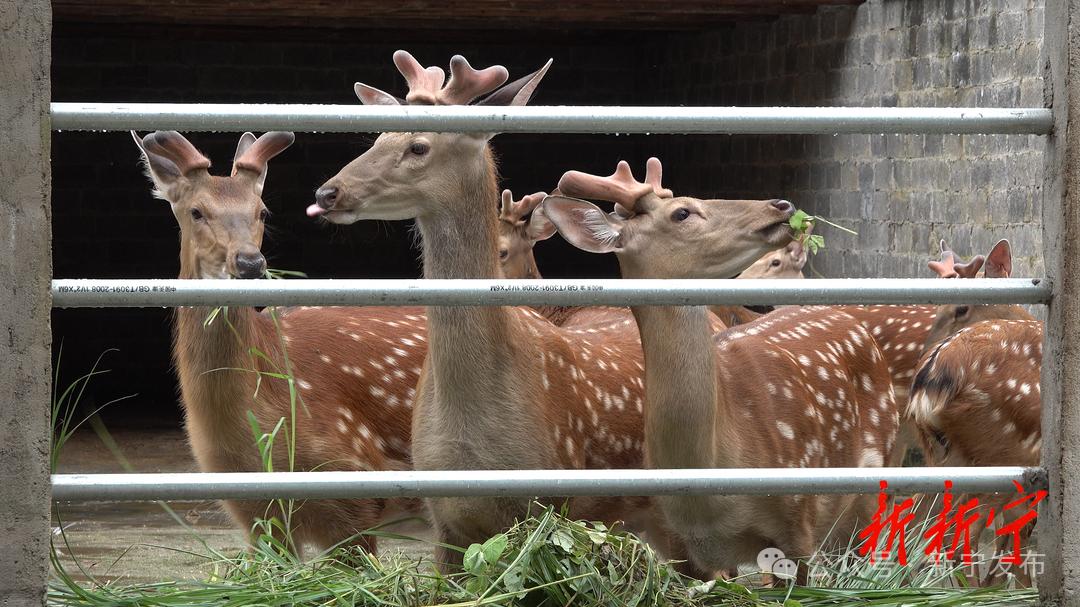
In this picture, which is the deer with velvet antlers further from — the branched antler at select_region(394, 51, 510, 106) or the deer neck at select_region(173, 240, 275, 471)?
the deer neck at select_region(173, 240, 275, 471)

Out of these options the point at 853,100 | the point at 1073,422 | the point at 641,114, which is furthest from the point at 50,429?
the point at 853,100

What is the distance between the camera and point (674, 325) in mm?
4250

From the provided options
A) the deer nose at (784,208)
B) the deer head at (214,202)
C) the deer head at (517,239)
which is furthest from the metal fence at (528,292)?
the deer head at (517,239)

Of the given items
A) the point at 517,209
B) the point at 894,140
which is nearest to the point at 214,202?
the point at 517,209

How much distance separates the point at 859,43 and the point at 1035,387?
19.3 feet

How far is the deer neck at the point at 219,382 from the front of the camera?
182 inches

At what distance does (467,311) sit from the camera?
4.21 m

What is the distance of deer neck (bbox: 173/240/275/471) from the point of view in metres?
4.63

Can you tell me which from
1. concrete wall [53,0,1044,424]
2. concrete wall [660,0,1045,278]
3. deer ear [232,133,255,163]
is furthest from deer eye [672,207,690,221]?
concrete wall [53,0,1044,424]

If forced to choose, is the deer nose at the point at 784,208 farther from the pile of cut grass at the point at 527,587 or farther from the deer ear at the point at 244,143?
the deer ear at the point at 244,143

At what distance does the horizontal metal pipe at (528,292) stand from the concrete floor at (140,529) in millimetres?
2414

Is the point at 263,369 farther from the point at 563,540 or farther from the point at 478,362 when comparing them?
the point at 563,540

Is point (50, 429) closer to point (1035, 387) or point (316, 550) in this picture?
point (316, 550)

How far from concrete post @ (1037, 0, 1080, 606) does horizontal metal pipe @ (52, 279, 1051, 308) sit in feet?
0.22
